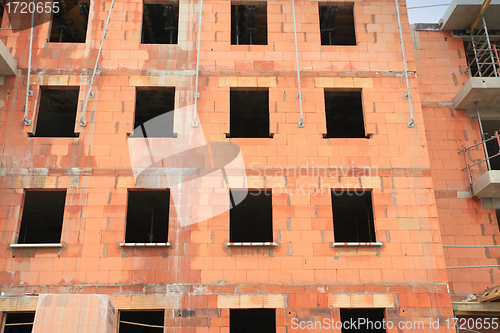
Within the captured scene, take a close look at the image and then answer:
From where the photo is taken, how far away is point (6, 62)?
15227 mm

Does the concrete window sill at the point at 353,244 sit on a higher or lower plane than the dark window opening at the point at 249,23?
lower

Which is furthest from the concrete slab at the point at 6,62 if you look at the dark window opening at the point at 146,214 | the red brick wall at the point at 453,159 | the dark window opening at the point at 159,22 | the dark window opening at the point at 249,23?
the red brick wall at the point at 453,159

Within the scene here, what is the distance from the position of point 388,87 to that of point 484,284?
7.34 m

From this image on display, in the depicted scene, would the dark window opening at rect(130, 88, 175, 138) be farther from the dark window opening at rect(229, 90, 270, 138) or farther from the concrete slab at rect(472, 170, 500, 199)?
the concrete slab at rect(472, 170, 500, 199)

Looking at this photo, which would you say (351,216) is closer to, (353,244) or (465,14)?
(353,244)

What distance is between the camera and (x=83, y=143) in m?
15.2

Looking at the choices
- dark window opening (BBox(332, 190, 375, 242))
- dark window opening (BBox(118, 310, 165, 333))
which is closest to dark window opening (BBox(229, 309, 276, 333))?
dark window opening (BBox(118, 310, 165, 333))

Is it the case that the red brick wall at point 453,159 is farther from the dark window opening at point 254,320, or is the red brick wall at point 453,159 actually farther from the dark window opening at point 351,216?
the dark window opening at point 254,320

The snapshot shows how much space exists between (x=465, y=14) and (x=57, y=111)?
16.5 metres

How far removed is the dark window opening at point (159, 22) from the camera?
17.8 meters

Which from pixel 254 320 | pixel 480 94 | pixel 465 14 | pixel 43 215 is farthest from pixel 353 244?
pixel 43 215

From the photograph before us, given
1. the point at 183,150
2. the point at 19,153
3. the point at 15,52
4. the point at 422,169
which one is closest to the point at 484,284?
the point at 422,169

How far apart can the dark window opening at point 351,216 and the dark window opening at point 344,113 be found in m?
2.77

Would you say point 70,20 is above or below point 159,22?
below
